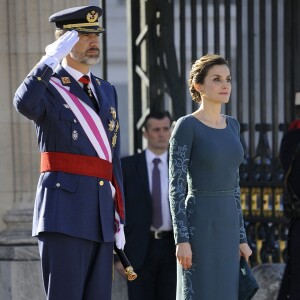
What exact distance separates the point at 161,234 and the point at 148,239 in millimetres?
91

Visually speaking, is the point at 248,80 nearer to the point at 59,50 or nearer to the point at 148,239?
the point at 148,239

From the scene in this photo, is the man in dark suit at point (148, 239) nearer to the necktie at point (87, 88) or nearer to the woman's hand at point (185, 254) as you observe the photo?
the woman's hand at point (185, 254)

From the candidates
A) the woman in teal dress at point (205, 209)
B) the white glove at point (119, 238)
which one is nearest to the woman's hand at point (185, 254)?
the woman in teal dress at point (205, 209)

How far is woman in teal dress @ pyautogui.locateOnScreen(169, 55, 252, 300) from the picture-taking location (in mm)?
5934

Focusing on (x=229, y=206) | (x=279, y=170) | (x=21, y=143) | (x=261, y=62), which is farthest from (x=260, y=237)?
(x=229, y=206)

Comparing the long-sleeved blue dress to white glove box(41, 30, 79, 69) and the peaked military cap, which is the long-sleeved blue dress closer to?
the peaked military cap

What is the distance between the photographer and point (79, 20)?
5.77 m

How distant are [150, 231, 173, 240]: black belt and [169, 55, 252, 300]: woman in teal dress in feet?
6.27

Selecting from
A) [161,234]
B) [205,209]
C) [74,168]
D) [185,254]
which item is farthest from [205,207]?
[161,234]

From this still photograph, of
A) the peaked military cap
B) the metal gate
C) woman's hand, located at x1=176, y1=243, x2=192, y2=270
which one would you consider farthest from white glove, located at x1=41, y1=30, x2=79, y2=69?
the metal gate

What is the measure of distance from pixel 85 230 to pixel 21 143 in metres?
2.35

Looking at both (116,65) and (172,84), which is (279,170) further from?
(116,65)

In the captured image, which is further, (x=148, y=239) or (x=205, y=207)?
(x=148, y=239)

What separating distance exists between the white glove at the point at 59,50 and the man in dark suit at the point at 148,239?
256 centimetres
